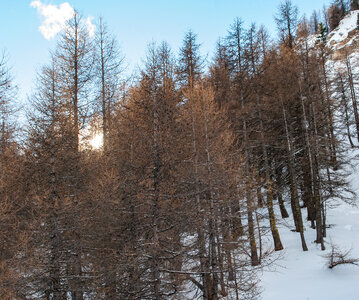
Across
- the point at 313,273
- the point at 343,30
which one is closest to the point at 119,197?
the point at 313,273

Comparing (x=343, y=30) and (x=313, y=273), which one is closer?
(x=313, y=273)

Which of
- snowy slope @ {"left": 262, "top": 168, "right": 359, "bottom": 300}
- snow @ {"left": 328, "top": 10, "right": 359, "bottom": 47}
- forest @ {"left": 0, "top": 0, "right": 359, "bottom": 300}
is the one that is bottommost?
snowy slope @ {"left": 262, "top": 168, "right": 359, "bottom": 300}

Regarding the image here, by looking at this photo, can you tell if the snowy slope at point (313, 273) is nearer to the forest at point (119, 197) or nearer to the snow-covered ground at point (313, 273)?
the snow-covered ground at point (313, 273)

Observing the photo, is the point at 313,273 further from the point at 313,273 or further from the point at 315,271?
the point at 315,271

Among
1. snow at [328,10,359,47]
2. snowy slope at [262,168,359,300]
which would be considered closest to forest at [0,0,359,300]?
snowy slope at [262,168,359,300]

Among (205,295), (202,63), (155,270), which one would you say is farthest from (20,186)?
(202,63)

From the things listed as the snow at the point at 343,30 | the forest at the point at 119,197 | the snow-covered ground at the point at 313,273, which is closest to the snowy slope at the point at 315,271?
the snow-covered ground at the point at 313,273

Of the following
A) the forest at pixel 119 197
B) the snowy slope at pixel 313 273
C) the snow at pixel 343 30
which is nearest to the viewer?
the forest at pixel 119 197

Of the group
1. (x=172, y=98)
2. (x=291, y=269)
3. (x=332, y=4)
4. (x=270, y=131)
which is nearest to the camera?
(x=172, y=98)

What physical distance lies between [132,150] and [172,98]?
2.58m

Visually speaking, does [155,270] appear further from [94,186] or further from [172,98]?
[172,98]

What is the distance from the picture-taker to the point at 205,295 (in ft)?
29.9

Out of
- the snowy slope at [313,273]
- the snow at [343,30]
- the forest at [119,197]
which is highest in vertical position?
the snow at [343,30]

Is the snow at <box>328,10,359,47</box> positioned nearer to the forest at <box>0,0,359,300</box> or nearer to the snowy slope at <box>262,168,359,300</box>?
the snowy slope at <box>262,168,359,300</box>
